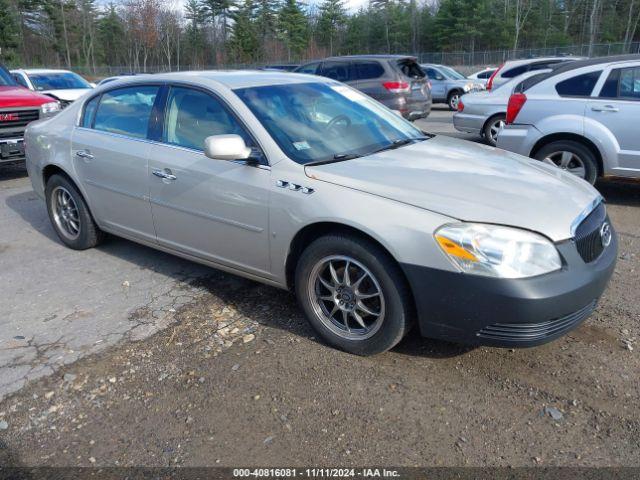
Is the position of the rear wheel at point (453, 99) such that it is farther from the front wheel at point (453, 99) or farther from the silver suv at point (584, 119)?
the silver suv at point (584, 119)

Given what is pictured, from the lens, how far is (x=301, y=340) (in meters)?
3.52

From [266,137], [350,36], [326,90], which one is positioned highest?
[350,36]

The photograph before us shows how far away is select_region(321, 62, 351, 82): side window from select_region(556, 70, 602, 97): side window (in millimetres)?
7261

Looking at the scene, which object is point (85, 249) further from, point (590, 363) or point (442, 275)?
point (590, 363)

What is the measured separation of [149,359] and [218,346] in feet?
1.41

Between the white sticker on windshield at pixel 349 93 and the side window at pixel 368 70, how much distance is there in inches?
335

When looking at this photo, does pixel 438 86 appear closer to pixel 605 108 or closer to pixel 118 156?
pixel 605 108

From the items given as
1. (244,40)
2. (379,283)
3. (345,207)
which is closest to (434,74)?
(345,207)

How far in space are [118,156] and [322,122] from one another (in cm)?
174

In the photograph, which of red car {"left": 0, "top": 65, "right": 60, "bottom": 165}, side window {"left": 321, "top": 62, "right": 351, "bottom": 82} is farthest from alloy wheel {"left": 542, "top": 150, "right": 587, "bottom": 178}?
red car {"left": 0, "top": 65, "right": 60, "bottom": 165}

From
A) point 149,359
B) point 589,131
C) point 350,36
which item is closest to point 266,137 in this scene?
point 149,359

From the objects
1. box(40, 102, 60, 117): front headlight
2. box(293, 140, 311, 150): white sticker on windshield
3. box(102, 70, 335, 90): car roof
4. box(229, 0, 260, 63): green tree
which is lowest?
box(40, 102, 60, 117): front headlight

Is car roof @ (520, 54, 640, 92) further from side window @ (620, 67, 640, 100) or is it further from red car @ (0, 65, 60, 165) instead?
red car @ (0, 65, 60, 165)

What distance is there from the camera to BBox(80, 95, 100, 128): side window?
4.88m
